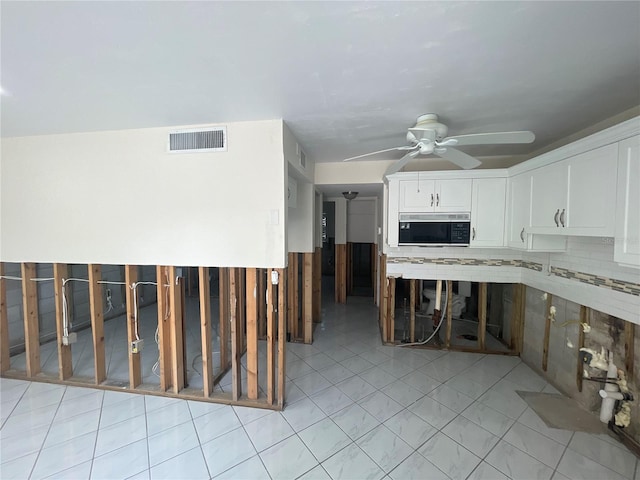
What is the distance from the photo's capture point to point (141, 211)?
7.75 ft

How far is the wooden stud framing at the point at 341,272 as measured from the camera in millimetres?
5418

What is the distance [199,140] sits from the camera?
2.25 metres

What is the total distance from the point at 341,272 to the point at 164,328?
355 centimetres

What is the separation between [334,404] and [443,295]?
2.73 metres

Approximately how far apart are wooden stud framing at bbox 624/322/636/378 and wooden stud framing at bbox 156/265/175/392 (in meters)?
3.85

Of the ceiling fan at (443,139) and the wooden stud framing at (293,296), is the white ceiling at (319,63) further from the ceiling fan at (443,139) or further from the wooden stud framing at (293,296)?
the wooden stud framing at (293,296)

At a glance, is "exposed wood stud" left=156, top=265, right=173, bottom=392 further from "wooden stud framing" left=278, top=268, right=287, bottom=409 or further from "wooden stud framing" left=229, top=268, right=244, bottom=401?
"wooden stud framing" left=278, top=268, right=287, bottom=409

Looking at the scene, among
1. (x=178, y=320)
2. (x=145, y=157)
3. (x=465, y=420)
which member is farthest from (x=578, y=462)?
(x=145, y=157)

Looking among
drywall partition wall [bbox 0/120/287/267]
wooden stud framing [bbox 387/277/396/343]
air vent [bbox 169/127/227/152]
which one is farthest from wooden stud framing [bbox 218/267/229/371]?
wooden stud framing [bbox 387/277/396/343]

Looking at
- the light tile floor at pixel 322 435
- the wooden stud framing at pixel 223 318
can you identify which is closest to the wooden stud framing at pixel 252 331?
the light tile floor at pixel 322 435

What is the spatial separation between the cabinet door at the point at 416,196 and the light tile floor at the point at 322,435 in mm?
1888

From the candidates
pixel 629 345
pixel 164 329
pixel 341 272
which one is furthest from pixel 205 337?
pixel 629 345

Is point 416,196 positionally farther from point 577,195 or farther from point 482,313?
→ point 482,313

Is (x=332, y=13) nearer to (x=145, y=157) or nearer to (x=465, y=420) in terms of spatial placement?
(x=145, y=157)
